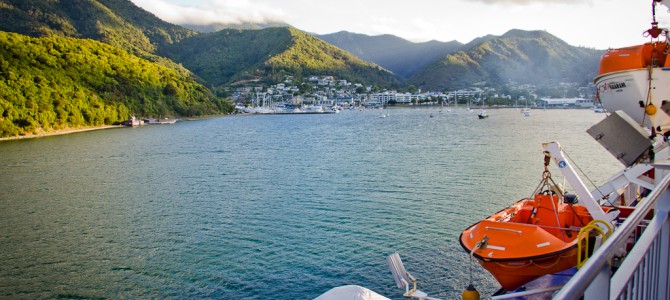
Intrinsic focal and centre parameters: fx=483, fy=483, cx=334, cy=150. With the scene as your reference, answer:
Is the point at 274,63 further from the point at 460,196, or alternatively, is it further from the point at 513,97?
the point at 460,196

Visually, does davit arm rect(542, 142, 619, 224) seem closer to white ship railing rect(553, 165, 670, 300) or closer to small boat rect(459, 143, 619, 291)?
small boat rect(459, 143, 619, 291)

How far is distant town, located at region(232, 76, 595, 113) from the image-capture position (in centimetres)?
15038

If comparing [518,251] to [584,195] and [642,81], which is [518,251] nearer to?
[584,195]

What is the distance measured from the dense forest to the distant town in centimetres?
3282

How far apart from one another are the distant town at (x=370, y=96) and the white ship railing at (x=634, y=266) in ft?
459

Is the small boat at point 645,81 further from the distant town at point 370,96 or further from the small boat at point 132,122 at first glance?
the distant town at point 370,96

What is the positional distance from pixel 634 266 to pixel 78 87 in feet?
300

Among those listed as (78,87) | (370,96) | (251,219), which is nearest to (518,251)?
(251,219)

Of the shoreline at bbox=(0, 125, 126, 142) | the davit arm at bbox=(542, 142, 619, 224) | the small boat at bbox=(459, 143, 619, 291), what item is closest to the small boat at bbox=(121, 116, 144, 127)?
the shoreline at bbox=(0, 125, 126, 142)

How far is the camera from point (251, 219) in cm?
1936

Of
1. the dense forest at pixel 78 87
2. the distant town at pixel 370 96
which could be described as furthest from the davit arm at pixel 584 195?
the distant town at pixel 370 96

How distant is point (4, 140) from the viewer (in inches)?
2223

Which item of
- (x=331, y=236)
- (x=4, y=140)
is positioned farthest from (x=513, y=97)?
(x=331, y=236)

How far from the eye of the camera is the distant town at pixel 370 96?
15038 centimetres
